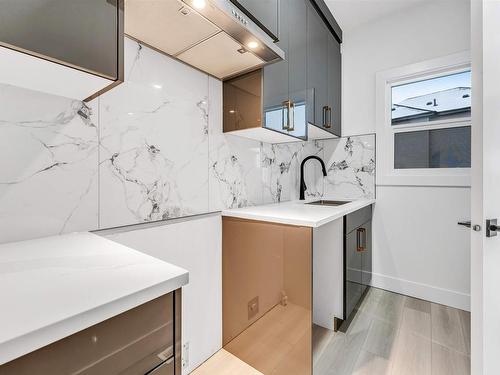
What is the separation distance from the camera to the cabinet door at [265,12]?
115cm

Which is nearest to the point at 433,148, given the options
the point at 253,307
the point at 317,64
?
the point at 317,64

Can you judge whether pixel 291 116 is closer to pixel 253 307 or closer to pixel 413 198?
pixel 253 307

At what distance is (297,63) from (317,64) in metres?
0.41

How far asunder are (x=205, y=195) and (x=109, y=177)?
0.55 meters

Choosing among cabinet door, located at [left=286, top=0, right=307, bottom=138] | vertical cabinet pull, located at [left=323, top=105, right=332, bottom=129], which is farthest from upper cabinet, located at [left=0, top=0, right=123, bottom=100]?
vertical cabinet pull, located at [left=323, top=105, right=332, bottom=129]

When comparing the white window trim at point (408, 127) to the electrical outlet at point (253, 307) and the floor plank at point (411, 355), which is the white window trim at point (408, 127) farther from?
the electrical outlet at point (253, 307)

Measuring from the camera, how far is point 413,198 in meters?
2.24

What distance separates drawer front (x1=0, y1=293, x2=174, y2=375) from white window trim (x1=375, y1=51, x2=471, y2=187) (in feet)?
7.73

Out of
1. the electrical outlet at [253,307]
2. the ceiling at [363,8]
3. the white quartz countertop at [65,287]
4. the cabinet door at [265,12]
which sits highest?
the ceiling at [363,8]

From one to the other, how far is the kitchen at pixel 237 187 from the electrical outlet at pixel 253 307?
0.03 m

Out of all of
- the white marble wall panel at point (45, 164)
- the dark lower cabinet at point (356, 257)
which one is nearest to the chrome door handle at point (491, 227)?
the dark lower cabinet at point (356, 257)

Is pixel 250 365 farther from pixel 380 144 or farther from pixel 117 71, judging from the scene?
pixel 380 144

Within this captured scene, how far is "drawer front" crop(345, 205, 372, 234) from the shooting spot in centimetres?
176

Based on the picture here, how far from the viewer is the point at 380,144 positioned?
236 centimetres
